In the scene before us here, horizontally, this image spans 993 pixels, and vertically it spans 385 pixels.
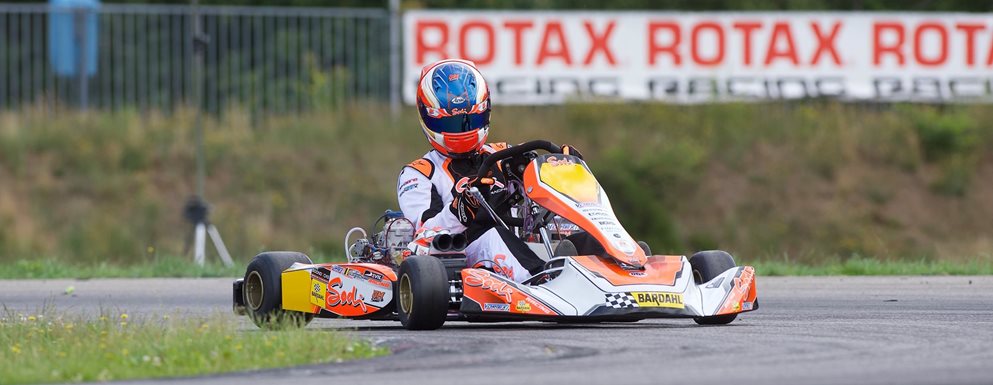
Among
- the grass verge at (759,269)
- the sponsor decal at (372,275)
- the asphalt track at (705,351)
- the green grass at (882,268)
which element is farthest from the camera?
the grass verge at (759,269)

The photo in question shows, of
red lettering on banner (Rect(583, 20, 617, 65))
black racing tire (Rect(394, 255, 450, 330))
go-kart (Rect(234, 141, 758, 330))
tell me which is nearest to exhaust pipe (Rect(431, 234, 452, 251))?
go-kart (Rect(234, 141, 758, 330))

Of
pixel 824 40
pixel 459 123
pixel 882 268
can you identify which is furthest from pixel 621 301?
pixel 824 40

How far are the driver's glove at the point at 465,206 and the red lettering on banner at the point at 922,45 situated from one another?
15.2m

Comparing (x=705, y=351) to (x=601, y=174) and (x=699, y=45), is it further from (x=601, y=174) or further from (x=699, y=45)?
(x=699, y=45)

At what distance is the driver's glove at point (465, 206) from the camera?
9.66 meters

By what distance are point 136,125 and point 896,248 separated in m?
10.4

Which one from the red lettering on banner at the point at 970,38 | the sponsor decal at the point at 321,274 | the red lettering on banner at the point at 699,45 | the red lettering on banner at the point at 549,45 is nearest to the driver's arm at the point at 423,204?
the sponsor decal at the point at 321,274

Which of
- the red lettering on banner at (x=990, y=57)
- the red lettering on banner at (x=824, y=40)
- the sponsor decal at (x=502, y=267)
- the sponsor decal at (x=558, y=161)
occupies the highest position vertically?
the red lettering on banner at (x=824, y=40)

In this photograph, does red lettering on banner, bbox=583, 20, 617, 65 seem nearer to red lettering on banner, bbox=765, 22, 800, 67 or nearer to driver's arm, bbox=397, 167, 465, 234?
red lettering on banner, bbox=765, 22, 800, 67

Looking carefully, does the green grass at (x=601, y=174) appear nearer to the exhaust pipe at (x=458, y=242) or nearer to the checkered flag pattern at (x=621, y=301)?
the exhaust pipe at (x=458, y=242)

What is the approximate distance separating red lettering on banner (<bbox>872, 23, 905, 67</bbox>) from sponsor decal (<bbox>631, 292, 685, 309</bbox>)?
1583 cm

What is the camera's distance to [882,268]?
14805mm

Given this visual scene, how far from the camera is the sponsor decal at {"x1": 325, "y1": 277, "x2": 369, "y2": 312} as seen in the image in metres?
9.54

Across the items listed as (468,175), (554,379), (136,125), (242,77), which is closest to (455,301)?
(468,175)
